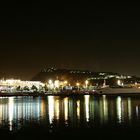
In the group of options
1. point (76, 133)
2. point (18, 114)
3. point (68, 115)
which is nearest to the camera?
point (76, 133)

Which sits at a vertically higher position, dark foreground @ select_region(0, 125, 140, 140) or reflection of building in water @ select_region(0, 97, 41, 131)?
reflection of building in water @ select_region(0, 97, 41, 131)

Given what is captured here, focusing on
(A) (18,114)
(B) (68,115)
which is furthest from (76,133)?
(A) (18,114)

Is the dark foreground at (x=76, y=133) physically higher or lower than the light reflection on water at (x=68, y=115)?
lower

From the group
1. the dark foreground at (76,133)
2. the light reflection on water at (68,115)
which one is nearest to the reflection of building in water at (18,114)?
the light reflection on water at (68,115)

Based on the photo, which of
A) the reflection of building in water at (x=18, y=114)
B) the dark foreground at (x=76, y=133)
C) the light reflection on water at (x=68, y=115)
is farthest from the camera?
the reflection of building in water at (x=18, y=114)

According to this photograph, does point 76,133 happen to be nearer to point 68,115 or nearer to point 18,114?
point 68,115

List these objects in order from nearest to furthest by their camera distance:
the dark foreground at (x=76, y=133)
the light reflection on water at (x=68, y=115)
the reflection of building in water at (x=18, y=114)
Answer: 1. the dark foreground at (x=76, y=133)
2. the light reflection on water at (x=68, y=115)
3. the reflection of building in water at (x=18, y=114)

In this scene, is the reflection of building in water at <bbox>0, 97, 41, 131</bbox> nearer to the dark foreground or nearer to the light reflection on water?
the light reflection on water

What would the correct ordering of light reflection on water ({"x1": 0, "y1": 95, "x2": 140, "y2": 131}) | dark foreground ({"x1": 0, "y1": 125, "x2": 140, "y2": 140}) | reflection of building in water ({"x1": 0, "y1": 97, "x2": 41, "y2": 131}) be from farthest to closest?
1. reflection of building in water ({"x1": 0, "y1": 97, "x2": 41, "y2": 131})
2. light reflection on water ({"x1": 0, "y1": 95, "x2": 140, "y2": 131})
3. dark foreground ({"x1": 0, "y1": 125, "x2": 140, "y2": 140})

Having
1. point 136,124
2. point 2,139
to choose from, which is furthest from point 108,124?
point 2,139

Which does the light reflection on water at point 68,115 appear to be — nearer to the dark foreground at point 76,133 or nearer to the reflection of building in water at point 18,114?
the reflection of building in water at point 18,114

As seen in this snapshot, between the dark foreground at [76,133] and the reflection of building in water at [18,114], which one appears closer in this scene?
the dark foreground at [76,133]

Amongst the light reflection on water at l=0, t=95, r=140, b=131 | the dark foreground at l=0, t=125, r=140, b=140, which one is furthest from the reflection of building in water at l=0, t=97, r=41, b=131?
the dark foreground at l=0, t=125, r=140, b=140

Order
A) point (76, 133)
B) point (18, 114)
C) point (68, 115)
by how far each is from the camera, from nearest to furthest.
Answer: point (76, 133) → point (68, 115) → point (18, 114)
